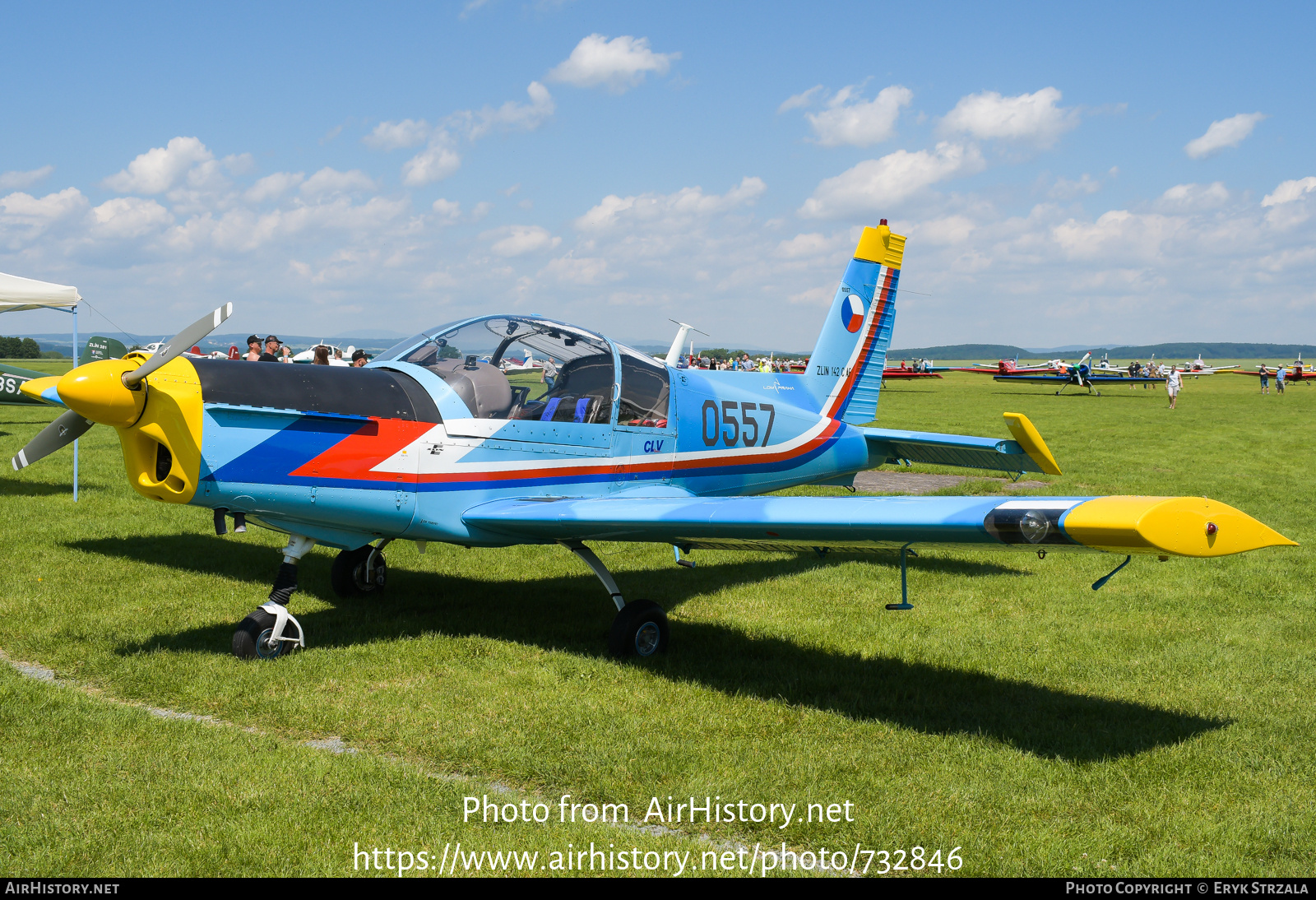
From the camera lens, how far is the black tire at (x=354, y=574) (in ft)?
24.1

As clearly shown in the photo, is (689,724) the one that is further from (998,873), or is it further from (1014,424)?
(1014,424)

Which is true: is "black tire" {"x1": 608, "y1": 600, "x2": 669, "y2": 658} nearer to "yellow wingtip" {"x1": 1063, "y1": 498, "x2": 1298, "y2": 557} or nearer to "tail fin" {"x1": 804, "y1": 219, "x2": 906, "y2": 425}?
"yellow wingtip" {"x1": 1063, "y1": 498, "x2": 1298, "y2": 557}

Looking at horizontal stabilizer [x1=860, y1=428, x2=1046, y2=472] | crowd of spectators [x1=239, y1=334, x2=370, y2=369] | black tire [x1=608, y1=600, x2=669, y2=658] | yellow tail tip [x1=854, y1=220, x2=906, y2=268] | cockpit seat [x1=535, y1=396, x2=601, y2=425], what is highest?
yellow tail tip [x1=854, y1=220, x2=906, y2=268]

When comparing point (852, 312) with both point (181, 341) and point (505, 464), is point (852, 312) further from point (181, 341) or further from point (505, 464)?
point (181, 341)

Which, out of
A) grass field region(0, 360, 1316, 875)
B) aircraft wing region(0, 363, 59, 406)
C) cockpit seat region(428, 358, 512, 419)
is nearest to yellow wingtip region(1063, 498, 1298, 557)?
grass field region(0, 360, 1316, 875)

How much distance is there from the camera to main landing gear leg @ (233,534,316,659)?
562 centimetres

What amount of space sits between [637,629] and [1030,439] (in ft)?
8.84

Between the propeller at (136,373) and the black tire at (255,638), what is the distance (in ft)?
4.81

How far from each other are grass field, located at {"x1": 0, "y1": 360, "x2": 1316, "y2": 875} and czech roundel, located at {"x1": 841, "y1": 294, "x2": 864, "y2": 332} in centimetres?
236

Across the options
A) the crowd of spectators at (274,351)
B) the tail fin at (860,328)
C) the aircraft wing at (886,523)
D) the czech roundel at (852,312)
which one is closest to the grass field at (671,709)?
the aircraft wing at (886,523)

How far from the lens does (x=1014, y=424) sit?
5301 mm

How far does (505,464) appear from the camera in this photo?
6.14 metres

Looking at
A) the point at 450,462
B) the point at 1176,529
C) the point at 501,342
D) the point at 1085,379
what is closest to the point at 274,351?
the point at 501,342

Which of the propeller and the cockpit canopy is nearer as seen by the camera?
the propeller
